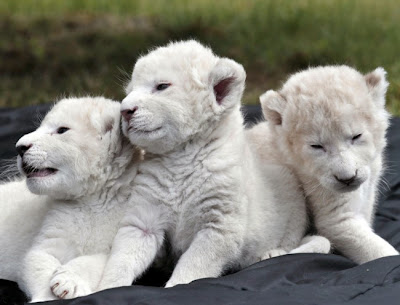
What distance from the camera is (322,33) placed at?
1026 centimetres

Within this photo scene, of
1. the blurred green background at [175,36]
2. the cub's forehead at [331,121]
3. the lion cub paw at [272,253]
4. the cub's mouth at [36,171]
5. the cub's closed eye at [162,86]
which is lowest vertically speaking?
the blurred green background at [175,36]

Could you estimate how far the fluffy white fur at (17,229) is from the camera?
4.27 meters

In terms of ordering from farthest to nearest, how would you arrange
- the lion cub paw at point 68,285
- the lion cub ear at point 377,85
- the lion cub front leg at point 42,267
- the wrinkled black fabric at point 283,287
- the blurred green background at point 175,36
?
the blurred green background at point 175,36
the lion cub ear at point 377,85
the lion cub front leg at point 42,267
the lion cub paw at point 68,285
the wrinkled black fabric at point 283,287

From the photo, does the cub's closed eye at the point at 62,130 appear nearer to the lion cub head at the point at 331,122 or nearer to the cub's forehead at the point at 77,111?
the cub's forehead at the point at 77,111

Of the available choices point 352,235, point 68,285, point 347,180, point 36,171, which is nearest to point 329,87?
point 347,180

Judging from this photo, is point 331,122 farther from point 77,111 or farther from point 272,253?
point 77,111

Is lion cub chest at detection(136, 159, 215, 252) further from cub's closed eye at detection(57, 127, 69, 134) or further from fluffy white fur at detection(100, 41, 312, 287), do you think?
cub's closed eye at detection(57, 127, 69, 134)

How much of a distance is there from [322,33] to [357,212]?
20.3ft

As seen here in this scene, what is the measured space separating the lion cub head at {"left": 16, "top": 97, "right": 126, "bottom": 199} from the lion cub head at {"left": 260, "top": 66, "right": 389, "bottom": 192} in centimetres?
92

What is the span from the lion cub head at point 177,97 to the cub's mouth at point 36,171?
449mm

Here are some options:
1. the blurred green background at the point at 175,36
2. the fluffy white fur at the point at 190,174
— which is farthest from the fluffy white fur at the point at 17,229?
the blurred green background at the point at 175,36

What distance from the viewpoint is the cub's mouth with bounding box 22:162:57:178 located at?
401 cm

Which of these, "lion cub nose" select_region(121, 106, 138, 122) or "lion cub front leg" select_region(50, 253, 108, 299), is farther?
"lion cub nose" select_region(121, 106, 138, 122)

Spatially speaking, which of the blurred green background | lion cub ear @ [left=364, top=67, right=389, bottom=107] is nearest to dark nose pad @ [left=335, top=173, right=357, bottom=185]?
lion cub ear @ [left=364, top=67, right=389, bottom=107]
